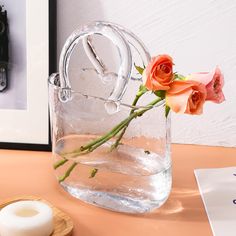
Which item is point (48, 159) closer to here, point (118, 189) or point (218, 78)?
point (118, 189)

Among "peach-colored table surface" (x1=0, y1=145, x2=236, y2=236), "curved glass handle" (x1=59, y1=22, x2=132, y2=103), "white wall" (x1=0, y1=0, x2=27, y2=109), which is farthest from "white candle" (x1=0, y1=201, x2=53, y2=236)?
"white wall" (x1=0, y1=0, x2=27, y2=109)

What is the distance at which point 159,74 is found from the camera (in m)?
0.54

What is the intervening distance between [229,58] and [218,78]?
0.68 ft

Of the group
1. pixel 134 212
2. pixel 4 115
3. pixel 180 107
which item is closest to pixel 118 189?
pixel 134 212

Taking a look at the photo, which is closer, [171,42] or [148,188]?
[148,188]

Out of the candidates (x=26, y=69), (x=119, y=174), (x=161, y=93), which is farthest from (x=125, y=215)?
(x=26, y=69)

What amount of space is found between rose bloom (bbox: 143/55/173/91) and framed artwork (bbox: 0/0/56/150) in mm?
231

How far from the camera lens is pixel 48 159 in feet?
2.40

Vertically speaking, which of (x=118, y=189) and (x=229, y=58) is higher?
(x=229, y=58)

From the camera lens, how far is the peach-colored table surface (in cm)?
56

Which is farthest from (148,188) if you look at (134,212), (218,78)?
(218,78)

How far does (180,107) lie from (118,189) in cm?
13

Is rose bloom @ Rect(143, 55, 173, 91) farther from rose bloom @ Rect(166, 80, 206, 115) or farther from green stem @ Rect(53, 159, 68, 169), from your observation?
green stem @ Rect(53, 159, 68, 169)

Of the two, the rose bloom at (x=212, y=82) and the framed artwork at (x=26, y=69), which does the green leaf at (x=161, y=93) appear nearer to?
the rose bloom at (x=212, y=82)
